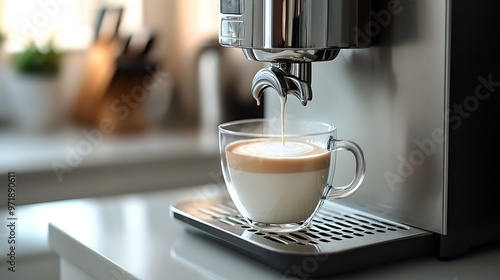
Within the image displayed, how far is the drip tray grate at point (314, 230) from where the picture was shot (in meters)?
0.70

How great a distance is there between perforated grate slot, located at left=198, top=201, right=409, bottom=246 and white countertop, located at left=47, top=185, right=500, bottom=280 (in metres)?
0.03

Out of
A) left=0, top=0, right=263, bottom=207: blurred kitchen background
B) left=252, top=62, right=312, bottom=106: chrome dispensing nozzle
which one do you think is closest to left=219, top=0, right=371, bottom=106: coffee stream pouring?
left=252, top=62, right=312, bottom=106: chrome dispensing nozzle

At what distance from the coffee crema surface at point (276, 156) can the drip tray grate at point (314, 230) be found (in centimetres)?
7

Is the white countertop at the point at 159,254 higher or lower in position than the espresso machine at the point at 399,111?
lower

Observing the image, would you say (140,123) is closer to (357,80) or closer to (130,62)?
(130,62)

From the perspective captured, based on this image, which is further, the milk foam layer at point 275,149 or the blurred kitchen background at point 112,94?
the blurred kitchen background at point 112,94

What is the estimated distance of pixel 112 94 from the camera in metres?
1.84

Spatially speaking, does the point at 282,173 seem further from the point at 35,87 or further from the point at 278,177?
the point at 35,87

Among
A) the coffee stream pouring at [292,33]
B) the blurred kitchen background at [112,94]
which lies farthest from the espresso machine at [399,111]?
the blurred kitchen background at [112,94]

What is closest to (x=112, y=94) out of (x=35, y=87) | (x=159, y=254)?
(x=35, y=87)

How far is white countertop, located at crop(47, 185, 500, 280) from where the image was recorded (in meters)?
0.70

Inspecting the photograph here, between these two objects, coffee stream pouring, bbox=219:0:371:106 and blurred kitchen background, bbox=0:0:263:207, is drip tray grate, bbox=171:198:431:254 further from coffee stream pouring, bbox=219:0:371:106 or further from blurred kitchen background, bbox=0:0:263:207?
blurred kitchen background, bbox=0:0:263:207

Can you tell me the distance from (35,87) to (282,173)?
46.2 inches

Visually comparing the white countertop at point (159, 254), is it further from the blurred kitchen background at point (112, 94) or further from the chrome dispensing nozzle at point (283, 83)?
the blurred kitchen background at point (112, 94)
